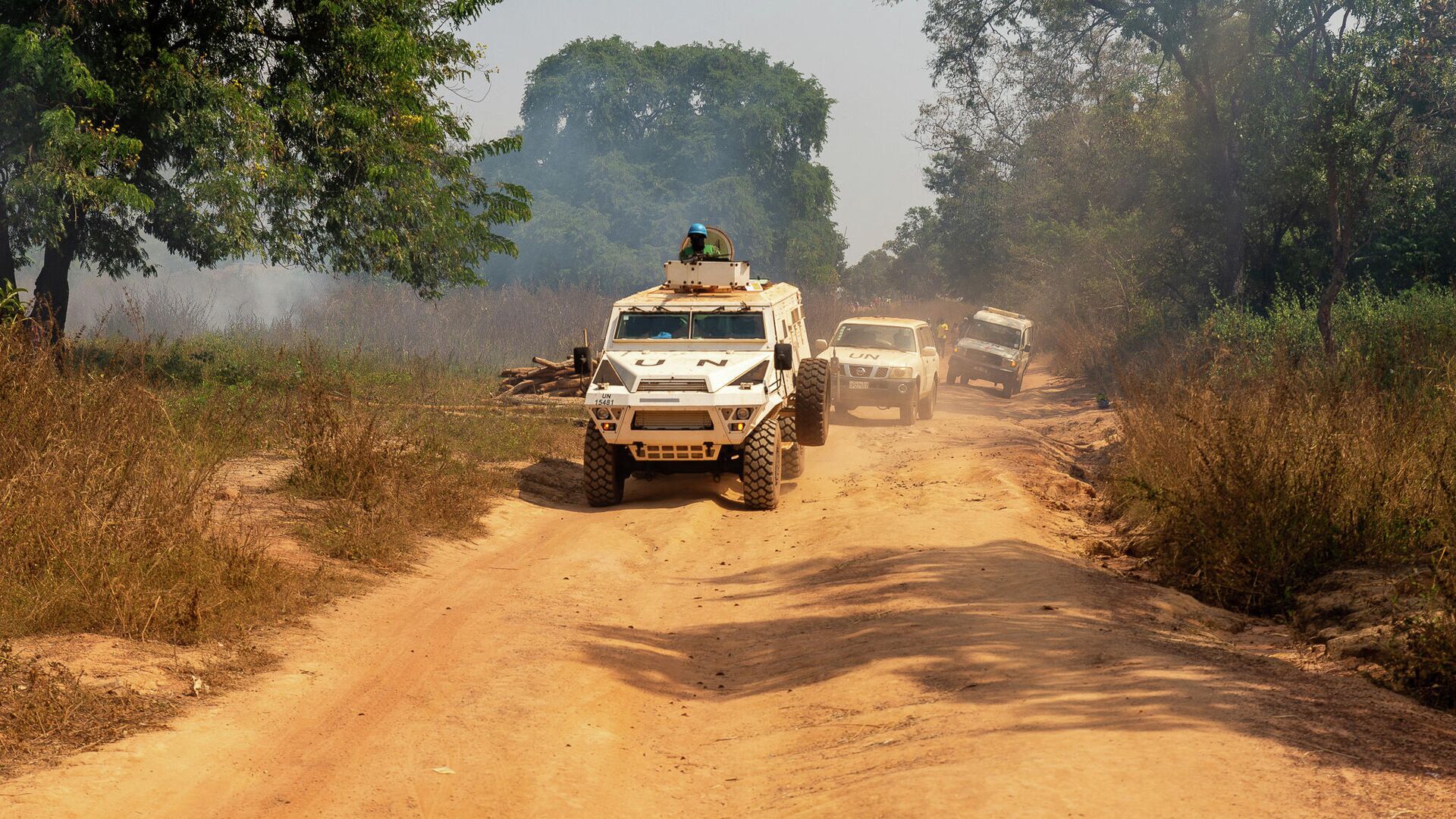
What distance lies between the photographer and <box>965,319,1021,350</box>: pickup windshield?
29.0 meters

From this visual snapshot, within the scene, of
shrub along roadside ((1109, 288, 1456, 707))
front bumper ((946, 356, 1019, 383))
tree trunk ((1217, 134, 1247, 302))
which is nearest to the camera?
shrub along roadside ((1109, 288, 1456, 707))

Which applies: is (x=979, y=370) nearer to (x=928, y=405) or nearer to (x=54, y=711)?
(x=928, y=405)

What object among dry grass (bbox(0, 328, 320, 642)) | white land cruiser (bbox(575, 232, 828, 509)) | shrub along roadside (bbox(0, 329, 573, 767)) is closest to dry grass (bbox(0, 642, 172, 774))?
shrub along roadside (bbox(0, 329, 573, 767))

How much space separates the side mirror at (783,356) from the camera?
1248 centimetres

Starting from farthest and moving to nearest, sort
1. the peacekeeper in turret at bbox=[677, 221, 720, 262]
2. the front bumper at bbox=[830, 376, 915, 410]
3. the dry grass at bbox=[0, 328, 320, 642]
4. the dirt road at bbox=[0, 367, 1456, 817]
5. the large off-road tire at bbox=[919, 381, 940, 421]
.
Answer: the large off-road tire at bbox=[919, 381, 940, 421]
the front bumper at bbox=[830, 376, 915, 410]
the peacekeeper in turret at bbox=[677, 221, 720, 262]
the dry grass at bbox=[0, 328, 320, 642]
the dirt road at bbox=[0, 367, 1456, 817]

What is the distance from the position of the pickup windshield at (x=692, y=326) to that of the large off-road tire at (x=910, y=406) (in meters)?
7.26

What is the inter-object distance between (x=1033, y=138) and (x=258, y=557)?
138 ft

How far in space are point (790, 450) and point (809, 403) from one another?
1.98 feet

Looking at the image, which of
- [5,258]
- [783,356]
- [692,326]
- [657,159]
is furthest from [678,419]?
[657,159]

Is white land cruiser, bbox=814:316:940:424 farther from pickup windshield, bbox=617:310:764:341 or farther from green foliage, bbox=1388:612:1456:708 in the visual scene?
green foliage, bbox=1388:612:1456:708

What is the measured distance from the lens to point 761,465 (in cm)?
1194

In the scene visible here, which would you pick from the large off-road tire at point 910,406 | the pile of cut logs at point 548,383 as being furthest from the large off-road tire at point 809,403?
the pile of cut logs at point 548,383

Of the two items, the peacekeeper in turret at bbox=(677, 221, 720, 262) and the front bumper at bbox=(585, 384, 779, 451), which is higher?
the peacekeeper in turret at bbox=(677, 221, 720, 262)

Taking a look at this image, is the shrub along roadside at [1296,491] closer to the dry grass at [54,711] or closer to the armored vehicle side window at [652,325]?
the armored vehicle side window at [652,325]
